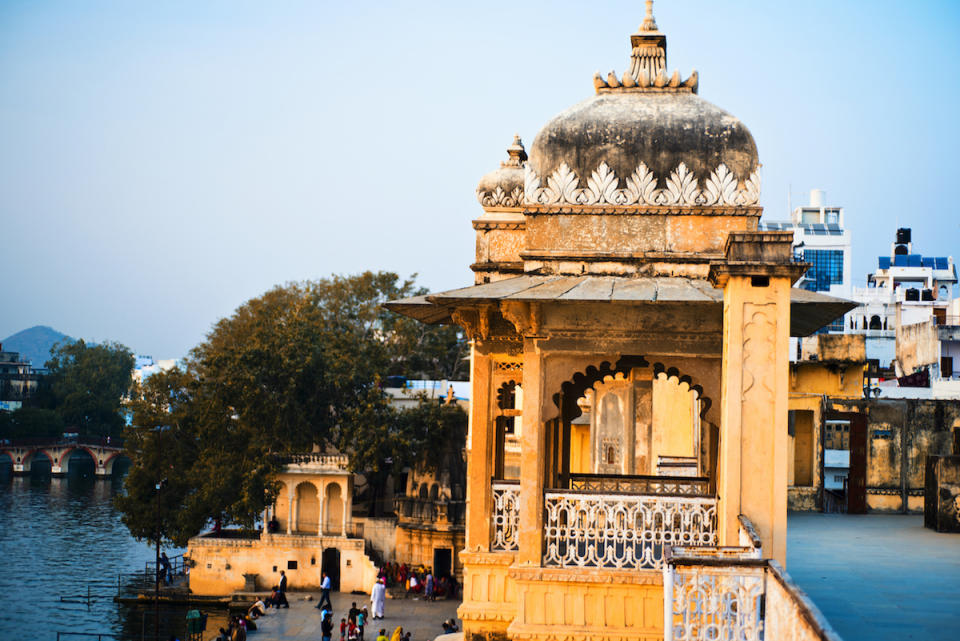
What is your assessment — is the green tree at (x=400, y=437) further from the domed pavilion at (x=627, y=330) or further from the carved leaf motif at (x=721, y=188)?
the carved leaf motif at (x=721, y=188)

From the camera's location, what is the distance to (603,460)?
2477 centimetres

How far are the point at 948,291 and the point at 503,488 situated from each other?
59186 mm

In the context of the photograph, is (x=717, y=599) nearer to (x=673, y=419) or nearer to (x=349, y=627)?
(x=673, y=419)

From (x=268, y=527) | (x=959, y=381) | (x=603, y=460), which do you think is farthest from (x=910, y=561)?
(x=268, y=527)

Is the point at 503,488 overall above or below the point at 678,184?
below

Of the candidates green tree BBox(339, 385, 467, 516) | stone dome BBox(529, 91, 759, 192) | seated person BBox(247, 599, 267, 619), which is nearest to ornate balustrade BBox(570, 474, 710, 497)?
stone dome BBox(529, 91, 759, 192)

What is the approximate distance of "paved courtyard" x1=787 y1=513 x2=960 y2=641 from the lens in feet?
24.3

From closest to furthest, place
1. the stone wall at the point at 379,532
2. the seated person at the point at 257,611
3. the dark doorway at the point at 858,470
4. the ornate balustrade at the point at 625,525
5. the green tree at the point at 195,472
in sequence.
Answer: the ornate balustrade at the point at 625,525
the dark doorway at the point at 858,470
the seated person at the point at 257,611
the green tree at the point at 195,472
the stone wall at the point at 379,532

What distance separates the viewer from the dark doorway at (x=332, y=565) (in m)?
44.5

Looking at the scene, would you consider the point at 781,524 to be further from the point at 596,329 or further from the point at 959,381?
the point at 959,381

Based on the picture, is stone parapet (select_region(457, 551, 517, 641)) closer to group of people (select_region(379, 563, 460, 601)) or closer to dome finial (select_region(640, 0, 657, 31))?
dome finial (select_region(640, 0, 657, 31))

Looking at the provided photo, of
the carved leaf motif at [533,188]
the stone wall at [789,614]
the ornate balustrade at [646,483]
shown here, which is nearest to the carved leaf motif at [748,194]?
the carved leaf motif at [533,188]

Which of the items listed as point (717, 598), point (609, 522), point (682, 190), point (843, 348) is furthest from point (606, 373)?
point (843, 348)

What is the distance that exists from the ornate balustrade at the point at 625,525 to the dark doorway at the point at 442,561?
111ft
